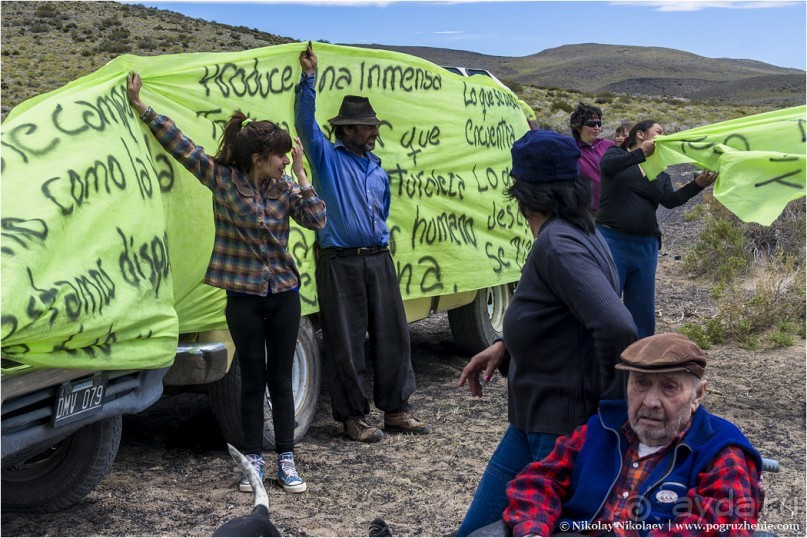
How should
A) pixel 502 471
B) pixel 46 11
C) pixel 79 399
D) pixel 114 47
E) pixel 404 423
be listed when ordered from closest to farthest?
1. pixel 502 471
2. pixel 79 399
3. pixel 404 423
4. pixel 114 47
5. pixel 46 11

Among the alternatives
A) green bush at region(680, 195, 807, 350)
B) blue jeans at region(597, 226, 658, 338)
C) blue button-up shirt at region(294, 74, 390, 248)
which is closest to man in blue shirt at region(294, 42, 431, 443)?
blue button-up shirt at region(294, 74, 390, 248)

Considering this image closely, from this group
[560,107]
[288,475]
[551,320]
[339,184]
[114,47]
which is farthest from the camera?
[114,47]

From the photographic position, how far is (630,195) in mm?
7227

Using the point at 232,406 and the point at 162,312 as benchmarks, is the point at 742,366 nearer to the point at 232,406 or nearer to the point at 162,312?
the point at 232,406

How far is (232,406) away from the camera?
19.2 ft

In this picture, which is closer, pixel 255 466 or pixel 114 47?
pixel 255 466

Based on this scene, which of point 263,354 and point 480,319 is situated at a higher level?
point 263,354

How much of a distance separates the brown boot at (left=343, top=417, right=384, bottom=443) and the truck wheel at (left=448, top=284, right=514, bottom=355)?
7.51 feet

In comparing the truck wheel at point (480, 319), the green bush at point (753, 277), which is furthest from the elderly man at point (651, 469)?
the green bush at point (753, 277)

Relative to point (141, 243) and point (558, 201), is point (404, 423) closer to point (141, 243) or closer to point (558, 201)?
point (141, 243)

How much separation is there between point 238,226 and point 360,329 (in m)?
1.53

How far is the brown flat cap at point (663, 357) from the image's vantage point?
2.91 m

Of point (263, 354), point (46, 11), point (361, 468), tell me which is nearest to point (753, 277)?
point (361, 468)

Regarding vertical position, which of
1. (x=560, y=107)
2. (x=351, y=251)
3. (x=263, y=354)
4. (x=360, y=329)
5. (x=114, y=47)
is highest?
(x=114, y=47)
